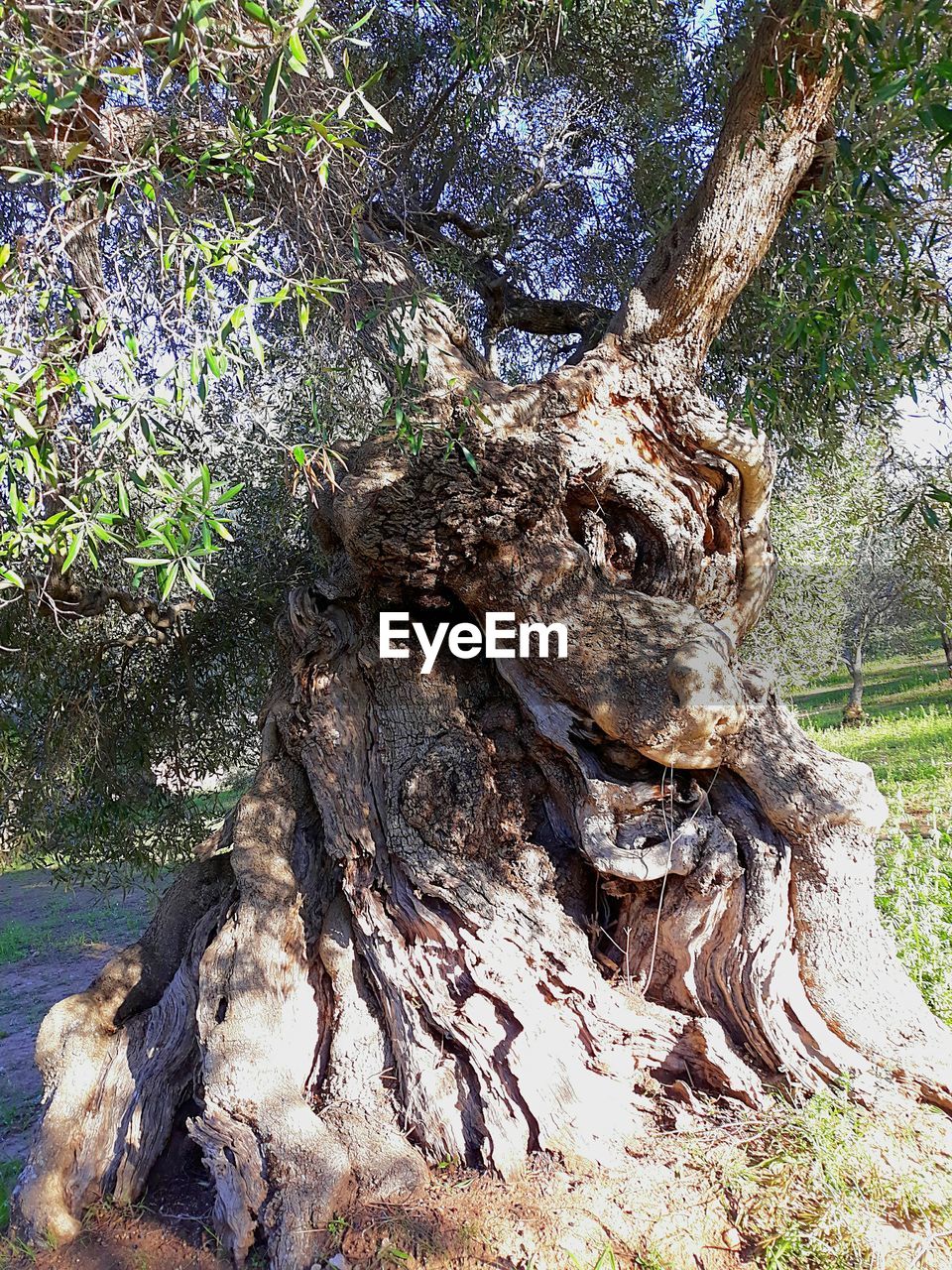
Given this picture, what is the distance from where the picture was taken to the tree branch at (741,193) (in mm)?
4070

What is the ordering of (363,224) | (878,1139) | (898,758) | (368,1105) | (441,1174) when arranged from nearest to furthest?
(878,1139), (441,1174), (368,1105), (363,224), (898,758)

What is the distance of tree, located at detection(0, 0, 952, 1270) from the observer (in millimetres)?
3143

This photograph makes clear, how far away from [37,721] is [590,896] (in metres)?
4.29

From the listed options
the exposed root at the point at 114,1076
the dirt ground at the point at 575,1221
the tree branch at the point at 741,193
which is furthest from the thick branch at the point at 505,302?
the dirt ground at the point at 575,1221

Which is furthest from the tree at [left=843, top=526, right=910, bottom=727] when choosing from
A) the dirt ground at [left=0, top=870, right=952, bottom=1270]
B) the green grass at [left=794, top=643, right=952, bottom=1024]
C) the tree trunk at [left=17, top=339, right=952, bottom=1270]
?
the dirt ground at [left=0, top=870, right=952, bottom=1270]

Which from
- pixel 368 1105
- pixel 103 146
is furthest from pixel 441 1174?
pixel 103 146

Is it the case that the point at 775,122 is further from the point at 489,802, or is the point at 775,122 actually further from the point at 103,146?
the point at 489,802

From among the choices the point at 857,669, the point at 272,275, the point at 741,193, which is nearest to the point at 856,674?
the point at 857,669

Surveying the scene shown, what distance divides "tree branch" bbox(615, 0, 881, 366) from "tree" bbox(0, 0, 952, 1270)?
0.07 ft

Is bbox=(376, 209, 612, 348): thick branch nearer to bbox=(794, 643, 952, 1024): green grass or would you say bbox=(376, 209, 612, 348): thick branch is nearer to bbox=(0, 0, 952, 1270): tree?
bbox=(0, 0, 952, 1270): tree

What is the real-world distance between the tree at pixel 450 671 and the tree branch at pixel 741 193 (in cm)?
2

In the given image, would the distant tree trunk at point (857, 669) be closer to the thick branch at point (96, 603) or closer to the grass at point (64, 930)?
the grass at point (64, 930)

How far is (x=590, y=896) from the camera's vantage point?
4.26 metres

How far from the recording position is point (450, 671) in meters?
4.71
